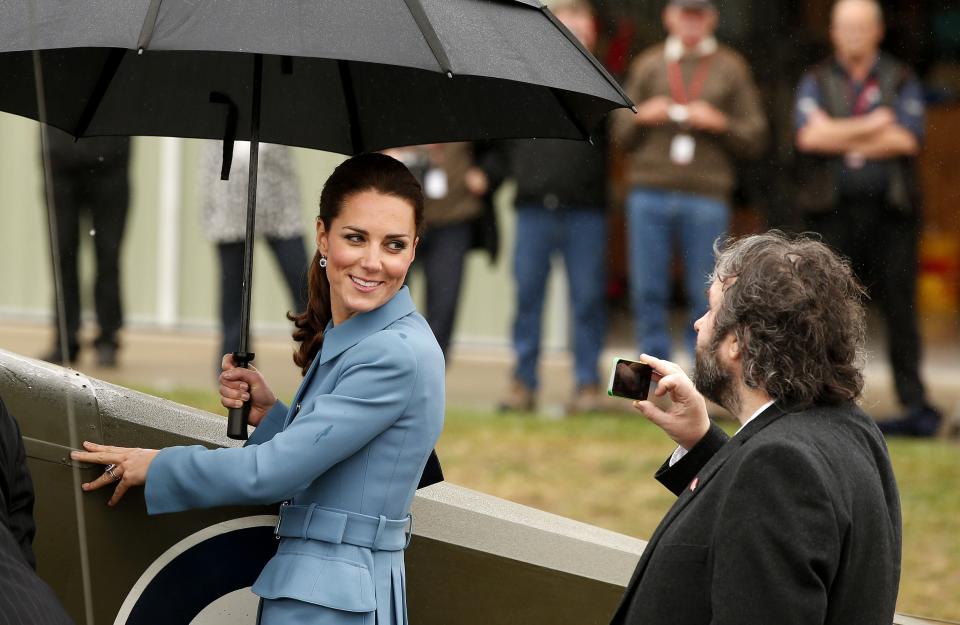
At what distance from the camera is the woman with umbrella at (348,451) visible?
7.66 ft

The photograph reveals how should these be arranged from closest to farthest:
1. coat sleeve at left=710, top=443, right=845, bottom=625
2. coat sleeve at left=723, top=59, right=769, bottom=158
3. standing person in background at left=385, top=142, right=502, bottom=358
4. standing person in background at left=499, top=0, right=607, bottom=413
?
coat sleeve at left=710, top=443, right=845, bottom=625 < coat sleeve at left=723, top=59, right=769, bottom=158 < standing person in background at left=385, top=142, right=502, bottom=358 < standing person in background at left=499, top=0, right=607, bottom=413

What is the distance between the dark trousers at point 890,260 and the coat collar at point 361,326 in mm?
4539

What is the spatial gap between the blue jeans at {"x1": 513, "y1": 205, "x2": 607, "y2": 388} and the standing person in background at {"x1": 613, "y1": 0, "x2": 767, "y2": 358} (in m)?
0.38

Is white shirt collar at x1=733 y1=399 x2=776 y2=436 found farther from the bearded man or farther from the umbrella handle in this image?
the umbrella handle

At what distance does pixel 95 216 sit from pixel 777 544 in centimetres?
661

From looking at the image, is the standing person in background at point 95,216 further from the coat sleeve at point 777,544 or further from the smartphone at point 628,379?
the coat sleeve at point 777,544

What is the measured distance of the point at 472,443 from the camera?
6.89 metres

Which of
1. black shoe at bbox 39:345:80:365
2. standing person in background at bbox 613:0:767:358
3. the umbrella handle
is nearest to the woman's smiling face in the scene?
the umbrella handle

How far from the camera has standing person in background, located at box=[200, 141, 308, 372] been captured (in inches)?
264

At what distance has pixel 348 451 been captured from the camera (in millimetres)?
2352

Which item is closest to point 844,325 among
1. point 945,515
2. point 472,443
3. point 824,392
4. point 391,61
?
point 824,392

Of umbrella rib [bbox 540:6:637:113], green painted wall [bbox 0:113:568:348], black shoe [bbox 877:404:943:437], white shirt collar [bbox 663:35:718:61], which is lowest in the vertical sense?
black shoe [bbox 877:404:943:437]

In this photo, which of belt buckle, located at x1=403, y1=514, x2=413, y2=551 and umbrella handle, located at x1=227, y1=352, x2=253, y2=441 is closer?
belt buckle, located at x1=403, y1=514, x2=413, y2=551

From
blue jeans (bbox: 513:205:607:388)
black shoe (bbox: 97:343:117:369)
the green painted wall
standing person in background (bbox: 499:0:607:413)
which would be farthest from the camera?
the green painted wall
